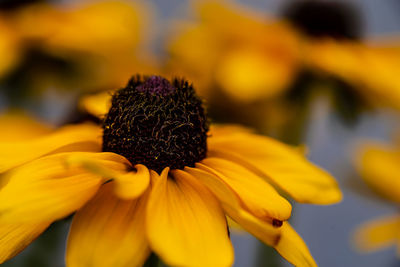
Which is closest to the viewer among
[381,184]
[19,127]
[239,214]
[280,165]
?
[239,214]

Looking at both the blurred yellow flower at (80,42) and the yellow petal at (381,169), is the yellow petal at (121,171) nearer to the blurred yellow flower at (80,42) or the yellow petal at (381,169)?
the blurred yellow flower at (80,42)

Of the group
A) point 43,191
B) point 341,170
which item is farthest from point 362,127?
point 43,191

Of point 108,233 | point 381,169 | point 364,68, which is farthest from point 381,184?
point 108,233

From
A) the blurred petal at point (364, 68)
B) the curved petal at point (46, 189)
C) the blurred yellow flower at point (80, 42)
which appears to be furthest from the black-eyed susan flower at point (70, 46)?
the curved petal at point (46, 189)

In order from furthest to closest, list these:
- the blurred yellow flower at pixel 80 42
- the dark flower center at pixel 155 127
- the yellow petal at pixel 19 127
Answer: the blurred yellow flower at pixel 80 42 → the yellow petal at pixel 19 127 → the dark flower center at pixel 155 127

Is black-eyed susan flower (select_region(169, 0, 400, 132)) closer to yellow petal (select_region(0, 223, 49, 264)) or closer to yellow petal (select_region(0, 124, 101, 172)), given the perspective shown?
yellow petal (select_region(0, 124, 101, 172))

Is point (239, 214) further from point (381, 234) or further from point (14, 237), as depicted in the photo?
point (381, 234)

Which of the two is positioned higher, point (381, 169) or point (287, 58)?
point (287, 58)
